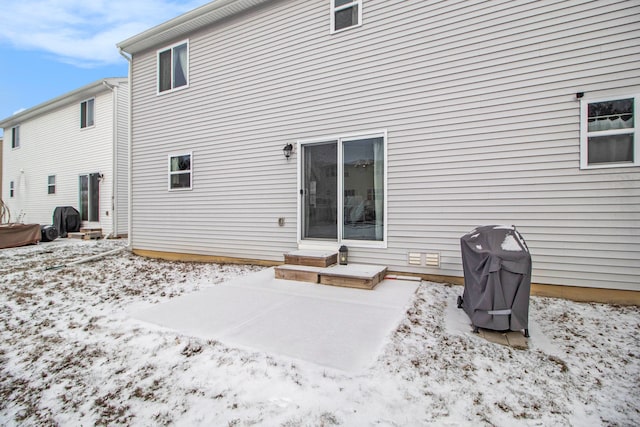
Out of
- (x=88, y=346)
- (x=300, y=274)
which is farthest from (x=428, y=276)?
(x=88, y=346)

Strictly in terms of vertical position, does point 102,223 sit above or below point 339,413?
above

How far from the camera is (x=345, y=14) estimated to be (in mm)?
5168

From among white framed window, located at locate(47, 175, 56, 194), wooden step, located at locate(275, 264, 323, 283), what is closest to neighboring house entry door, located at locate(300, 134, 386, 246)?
wooden step, located at locate(275, 264, 323, 283)

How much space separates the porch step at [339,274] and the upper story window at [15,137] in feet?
55.7

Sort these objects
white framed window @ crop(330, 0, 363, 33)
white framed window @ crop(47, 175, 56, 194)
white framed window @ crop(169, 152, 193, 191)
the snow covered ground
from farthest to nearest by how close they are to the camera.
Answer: white framed window @ crop(47, 175, 56, 194) → white framed window @ crop(169, 152, 193, 191) → white framed window @ crop(330, 0, 363, 33) → the snow covered ground

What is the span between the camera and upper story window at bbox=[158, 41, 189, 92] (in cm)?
698

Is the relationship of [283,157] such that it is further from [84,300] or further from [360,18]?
[84,300]

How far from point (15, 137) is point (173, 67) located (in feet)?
43.3

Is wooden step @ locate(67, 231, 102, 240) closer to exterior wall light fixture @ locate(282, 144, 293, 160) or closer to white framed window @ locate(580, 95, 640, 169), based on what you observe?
exterior wall light fixture @ locate(282, 144, 293, 160)

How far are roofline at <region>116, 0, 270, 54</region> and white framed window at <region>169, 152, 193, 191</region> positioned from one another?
2.71 meters

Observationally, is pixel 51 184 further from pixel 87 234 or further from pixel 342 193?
pixel 342 193

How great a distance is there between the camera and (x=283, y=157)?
223 inches

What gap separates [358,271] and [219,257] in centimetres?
336

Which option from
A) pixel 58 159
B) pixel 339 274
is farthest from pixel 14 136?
pixel 339 274
